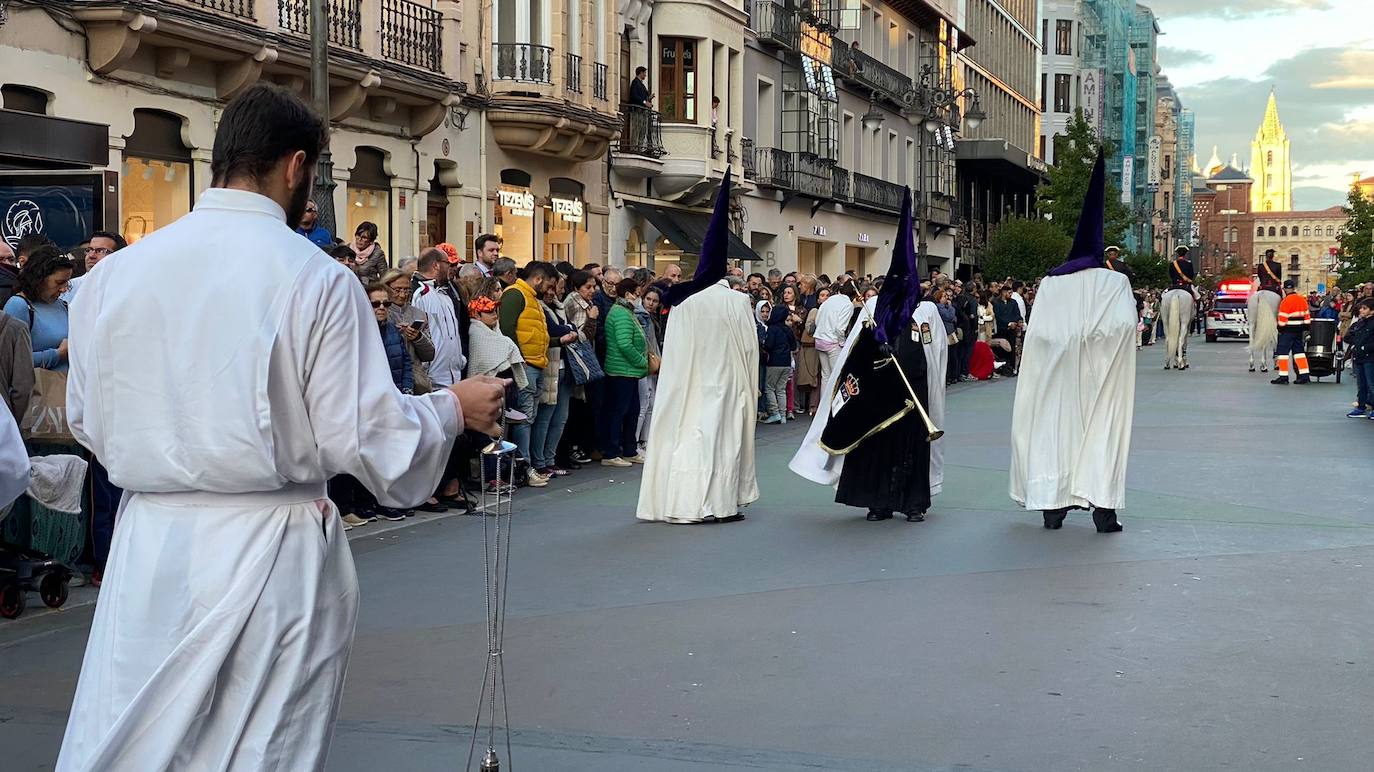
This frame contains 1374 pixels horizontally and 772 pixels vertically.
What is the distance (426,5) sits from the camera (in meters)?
25.6

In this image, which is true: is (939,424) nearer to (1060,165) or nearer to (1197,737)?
(1197,737)

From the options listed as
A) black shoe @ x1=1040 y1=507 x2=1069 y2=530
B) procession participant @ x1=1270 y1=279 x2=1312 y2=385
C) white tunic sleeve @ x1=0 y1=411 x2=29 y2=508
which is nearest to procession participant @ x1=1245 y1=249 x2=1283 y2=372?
procession participant @ x1=1270 y1=279 x2=1312 y2=385

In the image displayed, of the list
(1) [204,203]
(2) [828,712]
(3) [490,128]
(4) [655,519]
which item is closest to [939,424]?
(4) [655,519]

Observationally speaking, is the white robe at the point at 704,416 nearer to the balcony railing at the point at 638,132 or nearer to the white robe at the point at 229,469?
the white robe at the point at 229,469

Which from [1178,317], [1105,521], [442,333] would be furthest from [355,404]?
[1178,317]

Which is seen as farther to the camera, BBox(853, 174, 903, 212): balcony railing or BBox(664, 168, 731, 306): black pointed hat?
BBox(853, 174, 903, 212): balcony railing

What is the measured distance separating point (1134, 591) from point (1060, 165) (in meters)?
59.9

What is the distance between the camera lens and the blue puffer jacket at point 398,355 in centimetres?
1256

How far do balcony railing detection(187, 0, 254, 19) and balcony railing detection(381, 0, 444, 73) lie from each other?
3392 millimetres

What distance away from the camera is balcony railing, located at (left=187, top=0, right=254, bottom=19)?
65.7 feet

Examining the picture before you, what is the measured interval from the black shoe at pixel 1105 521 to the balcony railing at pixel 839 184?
35948mm

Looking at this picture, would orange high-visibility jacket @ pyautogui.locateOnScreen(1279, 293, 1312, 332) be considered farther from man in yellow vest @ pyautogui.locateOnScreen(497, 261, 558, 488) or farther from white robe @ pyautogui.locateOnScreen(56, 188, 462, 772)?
white robe @ pyautogui.locateOnScreen(56, 188, 462, 772)

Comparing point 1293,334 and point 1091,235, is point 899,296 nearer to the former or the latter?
point 1091,235

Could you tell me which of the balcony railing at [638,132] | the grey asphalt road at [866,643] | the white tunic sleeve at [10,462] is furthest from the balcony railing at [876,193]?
the white tunic sleeve at [10,462]
